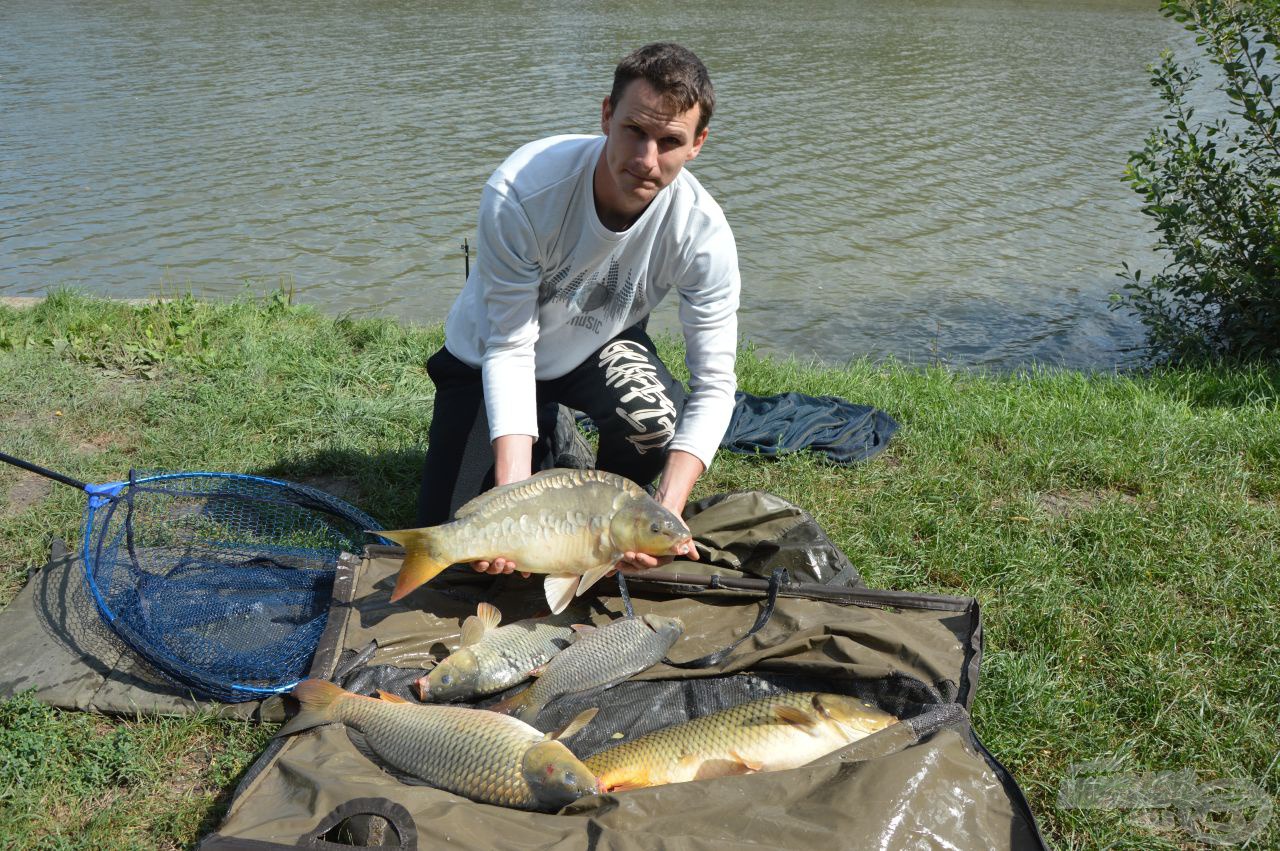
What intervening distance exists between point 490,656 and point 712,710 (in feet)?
2.00

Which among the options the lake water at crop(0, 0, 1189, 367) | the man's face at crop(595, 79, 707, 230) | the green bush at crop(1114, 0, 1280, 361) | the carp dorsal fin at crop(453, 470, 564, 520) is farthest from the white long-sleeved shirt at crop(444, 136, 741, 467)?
the lake water at crop(0, 0, 1189, 367)

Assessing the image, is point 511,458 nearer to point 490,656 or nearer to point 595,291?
point 490,656

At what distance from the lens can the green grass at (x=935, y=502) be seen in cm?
270

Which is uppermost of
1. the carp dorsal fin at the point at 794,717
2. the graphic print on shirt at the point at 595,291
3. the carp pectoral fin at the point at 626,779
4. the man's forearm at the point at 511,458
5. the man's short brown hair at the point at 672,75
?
the man's short brown hair at the point at 672,75

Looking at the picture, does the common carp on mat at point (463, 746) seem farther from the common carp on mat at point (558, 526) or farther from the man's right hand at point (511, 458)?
the man's right hand at point (511, 458)

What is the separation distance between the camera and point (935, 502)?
3.97 m

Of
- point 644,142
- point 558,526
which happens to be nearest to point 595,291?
point 644,142

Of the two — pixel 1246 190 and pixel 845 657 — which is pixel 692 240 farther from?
pixel 1246 190

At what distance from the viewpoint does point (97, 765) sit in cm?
270

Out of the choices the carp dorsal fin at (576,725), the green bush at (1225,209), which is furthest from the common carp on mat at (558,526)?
the green bush at (1225,209)

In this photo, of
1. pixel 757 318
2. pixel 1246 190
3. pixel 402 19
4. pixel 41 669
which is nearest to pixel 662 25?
pixel 402 19

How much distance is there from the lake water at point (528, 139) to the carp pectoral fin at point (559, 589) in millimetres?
4617

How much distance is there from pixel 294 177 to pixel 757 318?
5.35 m

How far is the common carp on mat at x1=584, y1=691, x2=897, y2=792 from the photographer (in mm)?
2461
